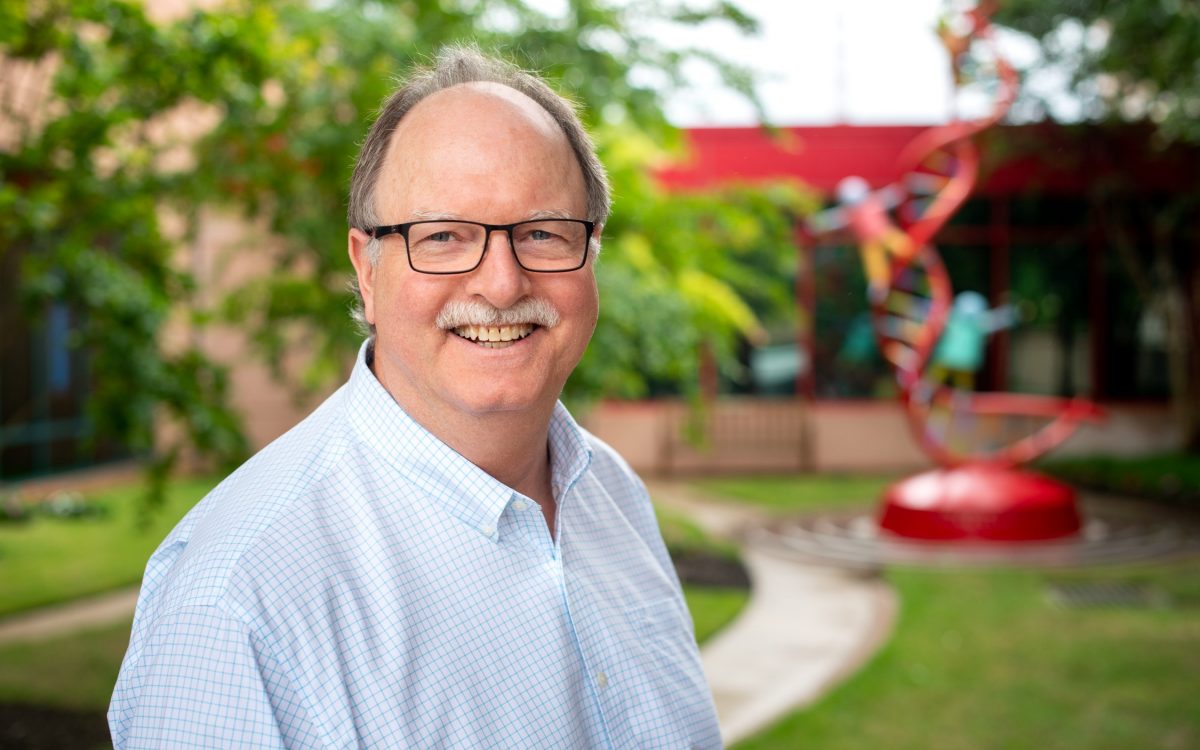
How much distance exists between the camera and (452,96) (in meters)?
1.83

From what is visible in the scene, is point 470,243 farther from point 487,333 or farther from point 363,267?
point 363,267

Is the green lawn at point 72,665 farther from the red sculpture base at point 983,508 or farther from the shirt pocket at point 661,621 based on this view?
the shirt pocket at point 661,621

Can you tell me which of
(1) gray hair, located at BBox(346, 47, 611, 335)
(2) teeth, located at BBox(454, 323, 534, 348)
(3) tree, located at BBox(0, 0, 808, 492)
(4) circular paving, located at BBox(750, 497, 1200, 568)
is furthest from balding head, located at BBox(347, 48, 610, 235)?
(4) circular paving, located at BBox(750, 497, 1200, 568)

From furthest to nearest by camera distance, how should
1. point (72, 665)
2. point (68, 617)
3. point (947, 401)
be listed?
point (947, 401) < point (68, 617) < point (72, 665)

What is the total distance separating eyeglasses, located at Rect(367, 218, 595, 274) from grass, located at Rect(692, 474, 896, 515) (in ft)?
39.0

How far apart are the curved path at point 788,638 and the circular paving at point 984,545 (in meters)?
0.35

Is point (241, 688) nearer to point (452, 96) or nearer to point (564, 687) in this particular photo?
point (564, 687)

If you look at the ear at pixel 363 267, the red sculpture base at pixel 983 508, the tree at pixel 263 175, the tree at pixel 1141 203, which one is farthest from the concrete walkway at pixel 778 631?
the tree at pixel 1141 203

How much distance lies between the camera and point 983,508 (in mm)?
10742

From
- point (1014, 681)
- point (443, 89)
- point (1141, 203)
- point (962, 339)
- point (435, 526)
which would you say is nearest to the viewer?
point (435, 526)

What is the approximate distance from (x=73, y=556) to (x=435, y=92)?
10.1 m

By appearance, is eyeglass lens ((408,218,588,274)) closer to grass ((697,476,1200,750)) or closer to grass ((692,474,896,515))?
grass ((697,476,1200,750))

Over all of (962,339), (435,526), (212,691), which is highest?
(435,526)

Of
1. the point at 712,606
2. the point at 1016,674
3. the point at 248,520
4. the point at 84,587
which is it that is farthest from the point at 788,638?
the point at 248,520
